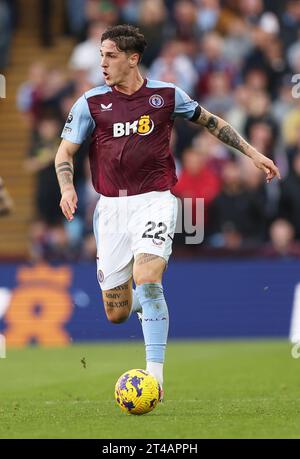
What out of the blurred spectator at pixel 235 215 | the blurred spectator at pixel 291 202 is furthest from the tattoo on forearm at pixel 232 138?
the blurred spectator at pixel 291 202

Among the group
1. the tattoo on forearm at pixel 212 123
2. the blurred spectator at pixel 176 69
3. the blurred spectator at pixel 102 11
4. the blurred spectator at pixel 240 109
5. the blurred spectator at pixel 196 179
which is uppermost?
the blurred spectator at pixel 102 11

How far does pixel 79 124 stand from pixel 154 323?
1741mm

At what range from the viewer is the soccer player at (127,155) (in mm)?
9922

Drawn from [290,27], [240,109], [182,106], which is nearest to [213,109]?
[240,109]

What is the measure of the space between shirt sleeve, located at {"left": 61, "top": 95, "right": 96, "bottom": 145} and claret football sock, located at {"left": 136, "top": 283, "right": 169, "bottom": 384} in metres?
1.35

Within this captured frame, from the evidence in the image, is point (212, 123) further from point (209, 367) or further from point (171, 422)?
point (209, 367)

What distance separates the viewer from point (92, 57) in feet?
67.3

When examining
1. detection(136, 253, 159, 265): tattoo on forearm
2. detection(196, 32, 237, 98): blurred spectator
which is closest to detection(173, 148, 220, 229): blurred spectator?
detection(196, 32, 237, 98): blurred spectator

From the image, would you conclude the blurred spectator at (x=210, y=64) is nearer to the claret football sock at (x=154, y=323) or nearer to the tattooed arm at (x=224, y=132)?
the tattooed arm at (x=224, y=132)

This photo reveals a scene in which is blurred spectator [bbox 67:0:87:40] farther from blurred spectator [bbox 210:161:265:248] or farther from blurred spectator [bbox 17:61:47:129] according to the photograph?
blurred spectator [bbox 210:161:265:248]

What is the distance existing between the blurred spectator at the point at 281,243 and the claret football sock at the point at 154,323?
7.90m

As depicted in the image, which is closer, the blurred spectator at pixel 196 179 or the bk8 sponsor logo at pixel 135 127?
the bk8 sponsor logo at pixel 135 127

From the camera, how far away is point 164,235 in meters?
9.80
